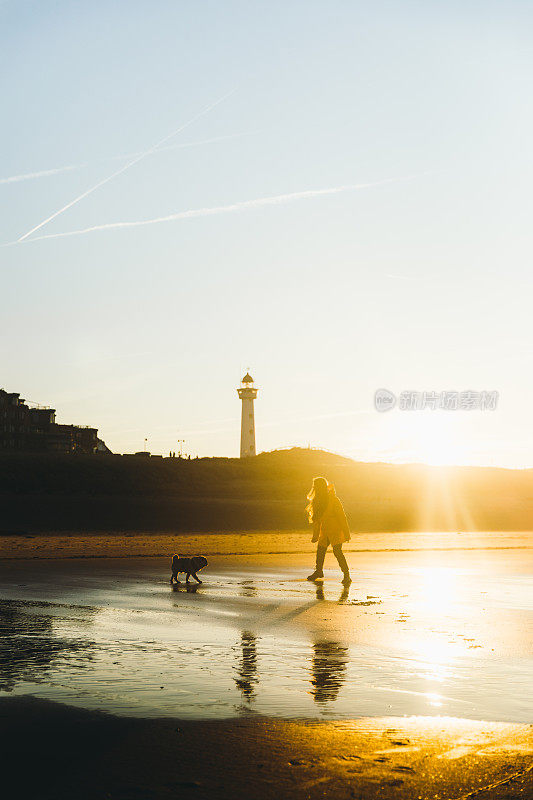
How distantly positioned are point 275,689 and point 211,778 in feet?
7.86

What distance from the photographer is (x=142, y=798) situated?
181 inches

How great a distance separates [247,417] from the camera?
342 feet

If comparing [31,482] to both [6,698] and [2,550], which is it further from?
[6,698]

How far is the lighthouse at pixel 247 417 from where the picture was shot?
103 m

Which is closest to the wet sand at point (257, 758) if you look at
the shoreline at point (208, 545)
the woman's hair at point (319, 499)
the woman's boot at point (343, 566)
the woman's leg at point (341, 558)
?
the woman's boot at point (343, 566)

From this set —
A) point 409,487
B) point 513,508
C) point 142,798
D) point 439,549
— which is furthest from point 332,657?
point 409,487

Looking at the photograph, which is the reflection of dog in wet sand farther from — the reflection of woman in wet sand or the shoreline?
the shoreline

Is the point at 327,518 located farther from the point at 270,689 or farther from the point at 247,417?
the point at 247,417

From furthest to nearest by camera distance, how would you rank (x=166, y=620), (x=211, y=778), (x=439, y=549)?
(x=439, y=549) → (x=166, y=620) → (x=211, y=778)

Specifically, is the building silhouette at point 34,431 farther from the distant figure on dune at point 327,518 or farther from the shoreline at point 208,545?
the distant figure on dune at point 327,518

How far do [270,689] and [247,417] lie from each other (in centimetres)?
9686

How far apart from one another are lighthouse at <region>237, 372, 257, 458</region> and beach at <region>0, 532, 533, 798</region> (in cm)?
8669

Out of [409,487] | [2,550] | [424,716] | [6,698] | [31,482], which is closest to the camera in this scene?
[424,716]

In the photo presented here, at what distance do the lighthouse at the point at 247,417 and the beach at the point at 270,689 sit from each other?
284ft
